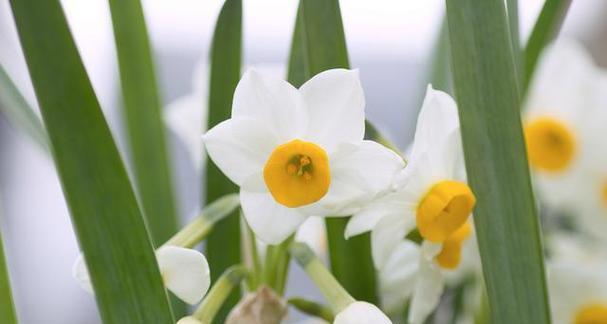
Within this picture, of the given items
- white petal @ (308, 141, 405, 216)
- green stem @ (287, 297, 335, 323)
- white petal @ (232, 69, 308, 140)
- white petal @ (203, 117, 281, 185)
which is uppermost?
white petal @ (232, 69, 308, 140)

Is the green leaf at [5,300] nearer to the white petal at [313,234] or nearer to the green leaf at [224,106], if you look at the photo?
the green leaf at [224,106]

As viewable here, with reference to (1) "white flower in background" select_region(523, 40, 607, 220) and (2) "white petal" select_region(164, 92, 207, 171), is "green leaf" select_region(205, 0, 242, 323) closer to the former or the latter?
(2) "white petal" select_region(164, 92, 207, 171)

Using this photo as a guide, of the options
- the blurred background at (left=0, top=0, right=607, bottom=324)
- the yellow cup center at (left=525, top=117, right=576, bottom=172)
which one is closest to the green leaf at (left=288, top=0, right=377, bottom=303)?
the yellow cup center at (left=525, top=117, right=576, bottom=172)

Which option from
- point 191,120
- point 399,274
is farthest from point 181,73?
point 399,274

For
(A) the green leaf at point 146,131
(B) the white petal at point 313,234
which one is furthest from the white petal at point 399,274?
(A) the green leaf at point 146,131

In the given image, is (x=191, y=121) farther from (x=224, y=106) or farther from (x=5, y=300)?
(x=5, y=300)

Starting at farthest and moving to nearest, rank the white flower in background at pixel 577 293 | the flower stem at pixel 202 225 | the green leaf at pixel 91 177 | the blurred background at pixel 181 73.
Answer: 1. the blurred background at pixel 181 73
2. the white flower in background at pixel 577 293
3. the flower stem at pixel 202 225
4. the green leaf at pixel 91 177

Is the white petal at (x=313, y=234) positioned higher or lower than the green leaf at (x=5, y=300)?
lower
